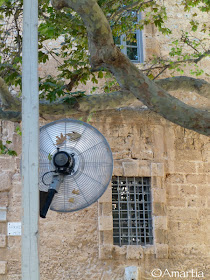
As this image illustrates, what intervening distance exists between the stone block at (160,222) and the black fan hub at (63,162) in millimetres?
3445

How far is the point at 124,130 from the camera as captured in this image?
8.23 meters

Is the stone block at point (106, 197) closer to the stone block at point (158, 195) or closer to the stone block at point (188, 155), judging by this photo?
the stone block at point (158, 195)

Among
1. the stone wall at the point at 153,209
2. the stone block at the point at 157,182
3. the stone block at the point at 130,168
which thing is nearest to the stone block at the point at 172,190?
the stone wall at the point at 153,209

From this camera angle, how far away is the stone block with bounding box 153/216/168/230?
795 centimetres

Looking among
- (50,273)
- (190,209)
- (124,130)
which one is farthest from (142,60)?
(50,273)

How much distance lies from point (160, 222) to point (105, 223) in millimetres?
944

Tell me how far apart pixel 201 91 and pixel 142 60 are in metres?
3.17

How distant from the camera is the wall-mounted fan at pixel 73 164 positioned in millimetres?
4848

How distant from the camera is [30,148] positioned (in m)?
3.54

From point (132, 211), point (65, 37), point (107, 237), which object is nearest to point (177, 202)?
point (132, 211)

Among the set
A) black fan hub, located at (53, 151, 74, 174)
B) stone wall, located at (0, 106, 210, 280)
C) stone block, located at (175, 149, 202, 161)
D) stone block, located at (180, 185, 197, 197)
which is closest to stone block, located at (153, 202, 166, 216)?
stone wall, located at (0, 106, 210, 280)

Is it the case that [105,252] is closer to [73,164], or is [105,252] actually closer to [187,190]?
[187,190]

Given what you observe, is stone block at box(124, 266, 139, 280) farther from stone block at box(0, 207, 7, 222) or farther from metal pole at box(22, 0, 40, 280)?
metal pole at box(22, 0, 40, 280)

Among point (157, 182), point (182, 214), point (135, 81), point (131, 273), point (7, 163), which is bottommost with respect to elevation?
point (131, 273)
